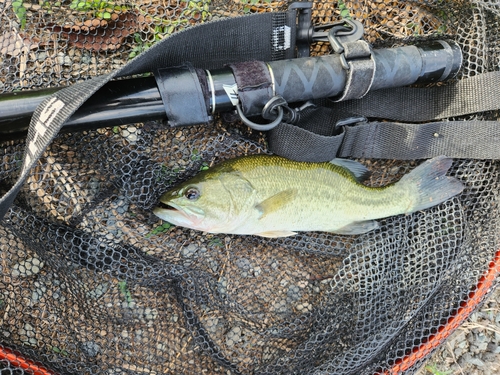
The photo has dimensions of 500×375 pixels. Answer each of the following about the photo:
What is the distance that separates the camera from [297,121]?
2.85m

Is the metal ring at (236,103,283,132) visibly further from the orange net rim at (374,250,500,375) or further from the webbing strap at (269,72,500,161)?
the orange net rim at (374,250,500,375)

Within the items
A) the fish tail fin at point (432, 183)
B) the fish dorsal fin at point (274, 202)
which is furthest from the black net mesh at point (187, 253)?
the fish dorsal fin at point (274, 202)

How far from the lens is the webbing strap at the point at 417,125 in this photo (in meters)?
2.95

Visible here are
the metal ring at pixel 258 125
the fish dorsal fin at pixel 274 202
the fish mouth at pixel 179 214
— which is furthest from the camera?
the fish dorsal fin at pixel 274 202

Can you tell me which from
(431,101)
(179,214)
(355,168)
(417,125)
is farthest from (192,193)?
(431,101)

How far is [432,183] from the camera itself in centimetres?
302

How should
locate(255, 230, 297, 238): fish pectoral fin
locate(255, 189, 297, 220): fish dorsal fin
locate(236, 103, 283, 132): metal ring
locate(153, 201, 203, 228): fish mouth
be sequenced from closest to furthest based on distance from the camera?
locate(236, 103, 283, 132): metal ring
locate(153, 201, 203, 228): fish mouth
locate(255, 189, 297, 220): fish dorsal fin
locate(255, 230, 297, 238): fish pectoral fin

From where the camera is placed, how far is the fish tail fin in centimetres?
301

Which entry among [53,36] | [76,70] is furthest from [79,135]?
[53,36]

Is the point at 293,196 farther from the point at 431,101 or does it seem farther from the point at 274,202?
the point at 431,101

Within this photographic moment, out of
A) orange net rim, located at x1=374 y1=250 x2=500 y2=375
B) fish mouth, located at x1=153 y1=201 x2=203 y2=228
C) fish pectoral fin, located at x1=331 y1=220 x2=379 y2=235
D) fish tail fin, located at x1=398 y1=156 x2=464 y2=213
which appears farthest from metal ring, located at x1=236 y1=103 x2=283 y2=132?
orange net rim, located at x1=374 y1=250 x2=500 y2=375

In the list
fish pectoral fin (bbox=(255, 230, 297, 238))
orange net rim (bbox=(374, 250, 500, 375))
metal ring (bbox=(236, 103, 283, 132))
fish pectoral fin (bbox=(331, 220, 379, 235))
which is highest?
metal ring (bbox=(236, 103, 283, 132))

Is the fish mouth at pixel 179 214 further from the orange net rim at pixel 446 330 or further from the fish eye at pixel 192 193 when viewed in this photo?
the orange net rim at pixel 446 330

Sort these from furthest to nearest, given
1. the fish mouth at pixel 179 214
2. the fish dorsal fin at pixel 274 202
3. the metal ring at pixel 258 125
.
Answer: the fish dorsal fin at pixel 274 202, the fish mouth at pixel 179 214, the metal ring at pixel 258 125
